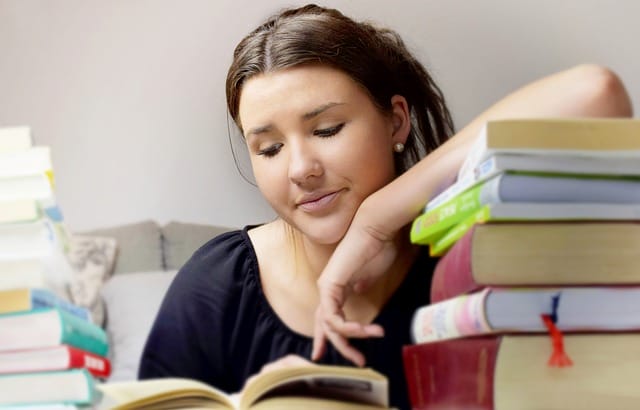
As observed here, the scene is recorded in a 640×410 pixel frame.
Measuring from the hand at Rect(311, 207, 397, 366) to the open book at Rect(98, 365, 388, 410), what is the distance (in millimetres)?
244

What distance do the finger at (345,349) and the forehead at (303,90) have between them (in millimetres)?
328

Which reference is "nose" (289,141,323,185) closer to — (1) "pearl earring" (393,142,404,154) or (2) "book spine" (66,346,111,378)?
(1) "pearl earring" (393,142,404,154)

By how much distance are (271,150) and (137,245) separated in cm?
26

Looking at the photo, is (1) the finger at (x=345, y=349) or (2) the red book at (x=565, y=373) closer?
(2) the red book at (x=565, y=373)

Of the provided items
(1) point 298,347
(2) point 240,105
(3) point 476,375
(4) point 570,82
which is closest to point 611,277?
(3) point 476,375

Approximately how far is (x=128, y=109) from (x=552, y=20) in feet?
2.22

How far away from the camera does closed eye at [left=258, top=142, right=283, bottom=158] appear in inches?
47.4

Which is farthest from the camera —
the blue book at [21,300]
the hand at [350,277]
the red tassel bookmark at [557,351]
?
the hand at [350,277]

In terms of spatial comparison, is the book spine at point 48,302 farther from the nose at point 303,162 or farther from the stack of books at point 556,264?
the stack of books at point 556,264

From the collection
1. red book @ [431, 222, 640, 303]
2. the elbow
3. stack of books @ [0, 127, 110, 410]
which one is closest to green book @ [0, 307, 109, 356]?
stack of books @ [0, 127, 110, 410]

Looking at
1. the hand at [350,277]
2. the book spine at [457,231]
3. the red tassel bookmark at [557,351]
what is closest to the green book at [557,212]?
the book spine at [457,231]

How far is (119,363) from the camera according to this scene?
124 centimetres

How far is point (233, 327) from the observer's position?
123 cm

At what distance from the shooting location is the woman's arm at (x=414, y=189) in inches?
39.7
